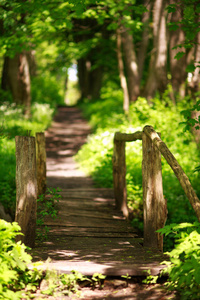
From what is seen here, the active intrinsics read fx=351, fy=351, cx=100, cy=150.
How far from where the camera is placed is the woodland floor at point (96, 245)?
3746 millimetres

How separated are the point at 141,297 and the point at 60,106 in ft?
91.7

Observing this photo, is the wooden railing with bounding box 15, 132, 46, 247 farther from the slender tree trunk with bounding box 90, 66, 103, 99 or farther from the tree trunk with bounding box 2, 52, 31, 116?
the slender tree trunk with bounding box 90, 66, 103, 99

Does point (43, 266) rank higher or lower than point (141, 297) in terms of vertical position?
higher

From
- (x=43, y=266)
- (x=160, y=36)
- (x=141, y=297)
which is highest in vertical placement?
(x=160, y=36)

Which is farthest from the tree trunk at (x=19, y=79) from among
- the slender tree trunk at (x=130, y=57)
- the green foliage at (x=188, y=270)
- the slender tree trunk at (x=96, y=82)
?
the green foliage at (x=188, y=270)

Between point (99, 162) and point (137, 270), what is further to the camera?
point (99, 162)

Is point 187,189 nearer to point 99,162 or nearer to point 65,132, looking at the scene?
point 99,162

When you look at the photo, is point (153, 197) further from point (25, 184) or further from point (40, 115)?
point (40, 115)

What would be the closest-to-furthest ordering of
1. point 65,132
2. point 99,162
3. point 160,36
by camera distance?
point 99,162 → point 160,36 → point 65,132

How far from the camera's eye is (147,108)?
1227cm

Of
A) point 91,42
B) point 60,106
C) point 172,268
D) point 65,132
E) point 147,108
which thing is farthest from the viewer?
point 60,106

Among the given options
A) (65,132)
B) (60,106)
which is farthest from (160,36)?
(60,106)

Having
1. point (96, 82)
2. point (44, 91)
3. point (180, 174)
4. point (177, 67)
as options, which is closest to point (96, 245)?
point (180, 174)

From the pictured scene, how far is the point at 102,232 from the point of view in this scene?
5660mm
